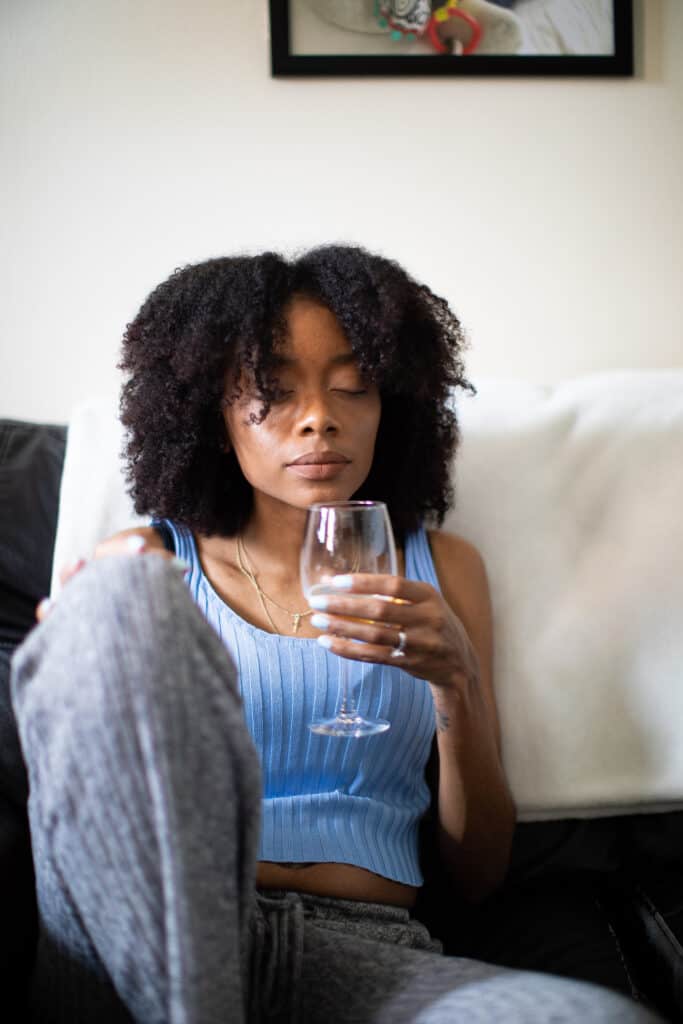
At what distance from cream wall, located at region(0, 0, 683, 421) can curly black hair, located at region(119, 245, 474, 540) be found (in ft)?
1.17

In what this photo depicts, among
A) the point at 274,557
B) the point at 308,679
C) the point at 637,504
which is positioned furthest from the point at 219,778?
the point at 637,504

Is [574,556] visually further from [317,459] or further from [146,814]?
[146,814]

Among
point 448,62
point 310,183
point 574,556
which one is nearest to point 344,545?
point 574,556

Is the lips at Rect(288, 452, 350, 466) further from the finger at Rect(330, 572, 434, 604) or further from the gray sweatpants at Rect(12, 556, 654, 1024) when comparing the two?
the gray sweatpants at Rect(12, 556, 654, 1024)

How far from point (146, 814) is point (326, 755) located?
519 mm

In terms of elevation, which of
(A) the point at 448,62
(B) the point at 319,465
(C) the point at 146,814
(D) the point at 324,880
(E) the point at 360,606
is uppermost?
(A) the point at 448,62

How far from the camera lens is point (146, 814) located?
0.71m

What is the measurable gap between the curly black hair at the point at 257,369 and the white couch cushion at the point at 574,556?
0.08 m

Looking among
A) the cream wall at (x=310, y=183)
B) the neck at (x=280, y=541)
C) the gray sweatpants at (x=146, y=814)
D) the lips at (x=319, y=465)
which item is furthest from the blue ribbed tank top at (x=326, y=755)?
the cream wall at (x=310, y=183)

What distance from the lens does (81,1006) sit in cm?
83

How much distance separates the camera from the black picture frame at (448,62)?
166 cm

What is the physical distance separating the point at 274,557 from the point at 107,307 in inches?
25.8

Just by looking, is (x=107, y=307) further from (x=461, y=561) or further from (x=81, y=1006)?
(x=81, y=1006)

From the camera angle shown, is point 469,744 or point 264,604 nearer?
point 469,744
